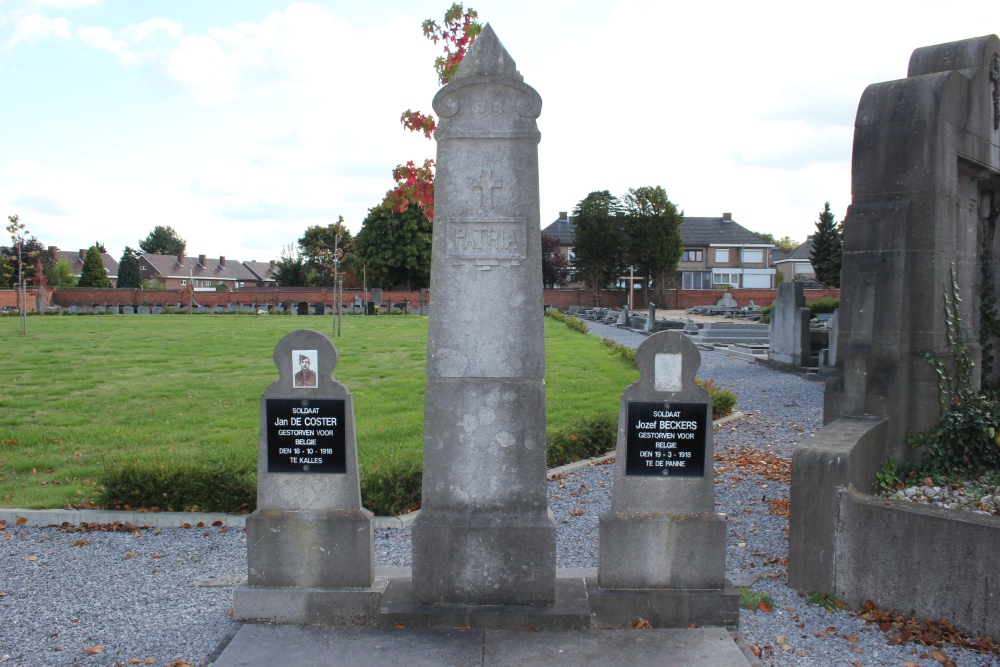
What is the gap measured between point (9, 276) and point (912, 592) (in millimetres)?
72292

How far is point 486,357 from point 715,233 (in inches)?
2964

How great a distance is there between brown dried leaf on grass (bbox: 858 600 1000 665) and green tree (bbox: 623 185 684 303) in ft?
190

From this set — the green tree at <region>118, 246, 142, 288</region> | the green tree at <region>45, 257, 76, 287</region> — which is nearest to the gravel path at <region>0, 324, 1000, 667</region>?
the green tree at <region>45, 257, 76, 287</region>

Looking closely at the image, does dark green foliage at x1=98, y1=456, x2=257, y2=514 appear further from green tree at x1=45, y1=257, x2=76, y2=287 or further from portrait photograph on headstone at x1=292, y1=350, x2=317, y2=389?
green tree at x1=45, y1=257, x2=76, y2=287

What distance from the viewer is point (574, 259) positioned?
64.2 metres

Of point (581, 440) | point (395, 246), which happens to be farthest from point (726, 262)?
point (581, 440)

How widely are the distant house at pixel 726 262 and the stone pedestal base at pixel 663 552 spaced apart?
7173 centimetres

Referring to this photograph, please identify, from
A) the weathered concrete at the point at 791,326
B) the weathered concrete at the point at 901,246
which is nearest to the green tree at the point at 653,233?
the weathered concrete at the point at 791,326

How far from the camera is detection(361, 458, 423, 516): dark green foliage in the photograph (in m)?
6.87

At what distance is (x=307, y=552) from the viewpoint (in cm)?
465

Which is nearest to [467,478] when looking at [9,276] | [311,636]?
[311,636]

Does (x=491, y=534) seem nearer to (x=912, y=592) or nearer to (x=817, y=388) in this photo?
(x=912, y=592)

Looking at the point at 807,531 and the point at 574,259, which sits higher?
the point at 574,259

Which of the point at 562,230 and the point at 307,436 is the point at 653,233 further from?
the point at 307,436
